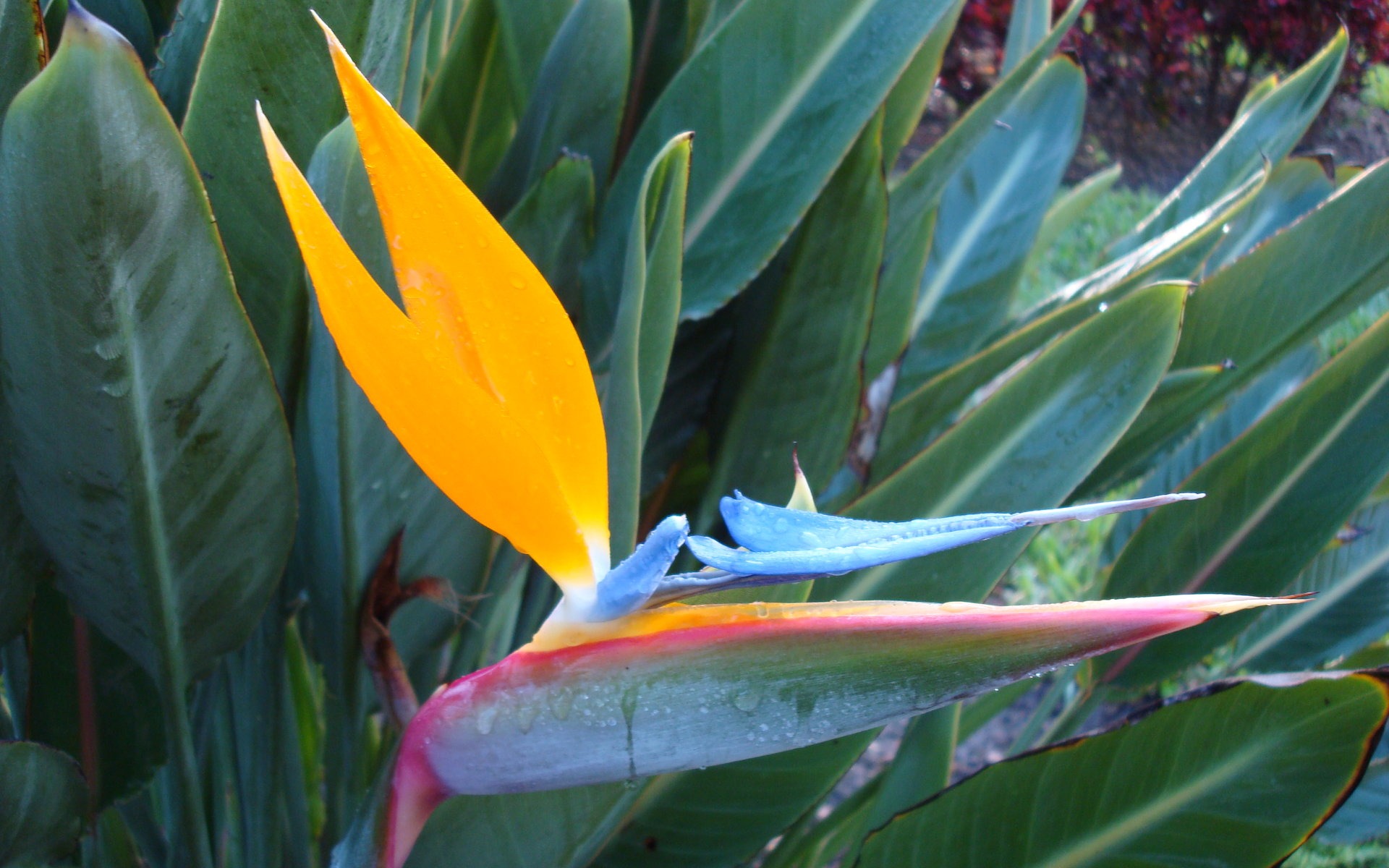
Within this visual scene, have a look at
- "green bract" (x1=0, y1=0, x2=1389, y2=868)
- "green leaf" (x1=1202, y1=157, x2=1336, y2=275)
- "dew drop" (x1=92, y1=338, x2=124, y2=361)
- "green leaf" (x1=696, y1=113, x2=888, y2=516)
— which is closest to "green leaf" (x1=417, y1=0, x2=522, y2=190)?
"green bract" (x1=0, y1=0, x2=1389, y2=868)

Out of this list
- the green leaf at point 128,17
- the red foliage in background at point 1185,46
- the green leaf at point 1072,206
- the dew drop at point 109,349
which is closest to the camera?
the dew drop at point 109,349

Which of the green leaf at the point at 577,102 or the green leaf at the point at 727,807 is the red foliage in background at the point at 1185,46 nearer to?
the green leaf at the point at 577,102

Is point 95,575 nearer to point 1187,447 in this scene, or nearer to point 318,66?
point 318,66

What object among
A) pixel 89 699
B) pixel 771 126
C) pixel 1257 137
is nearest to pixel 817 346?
pixel 771 126

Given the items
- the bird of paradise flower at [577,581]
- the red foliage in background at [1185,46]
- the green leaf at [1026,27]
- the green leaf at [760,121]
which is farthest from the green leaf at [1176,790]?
the red foliage in background at [1185,46]

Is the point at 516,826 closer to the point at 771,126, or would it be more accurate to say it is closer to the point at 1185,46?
the point at 771,126

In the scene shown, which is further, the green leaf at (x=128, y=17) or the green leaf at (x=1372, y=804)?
the green leaf at (x=1372, y=804)

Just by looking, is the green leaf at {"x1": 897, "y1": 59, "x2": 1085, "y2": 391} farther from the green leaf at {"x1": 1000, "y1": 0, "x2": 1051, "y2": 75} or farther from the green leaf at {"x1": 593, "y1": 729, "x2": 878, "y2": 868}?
the green leaf at {"x1": 593, "y1": 729, "x2": 878, "y2": 868}
